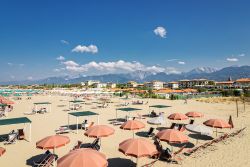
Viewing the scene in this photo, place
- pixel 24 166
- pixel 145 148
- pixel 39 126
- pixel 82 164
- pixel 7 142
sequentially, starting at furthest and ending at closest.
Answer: pixel 39 126 < pixel 7 142 < pixel 24 166 < pixel 145 148 < pixel 82 164

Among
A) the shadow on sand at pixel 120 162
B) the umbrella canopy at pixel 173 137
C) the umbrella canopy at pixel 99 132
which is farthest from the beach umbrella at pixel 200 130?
the umbrella canopy at pixel 99 132

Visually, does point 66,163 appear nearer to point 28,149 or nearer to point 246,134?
point 28,149

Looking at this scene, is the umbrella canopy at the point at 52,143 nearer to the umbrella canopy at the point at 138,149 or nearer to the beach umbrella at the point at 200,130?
the umbrella canopy at the point at 138,149

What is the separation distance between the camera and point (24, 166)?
32.6ft

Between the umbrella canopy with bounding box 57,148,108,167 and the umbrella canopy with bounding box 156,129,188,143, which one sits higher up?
the umbrella canopy with bounding box 57,148,108,167

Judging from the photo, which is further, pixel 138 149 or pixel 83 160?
pixel 138 149

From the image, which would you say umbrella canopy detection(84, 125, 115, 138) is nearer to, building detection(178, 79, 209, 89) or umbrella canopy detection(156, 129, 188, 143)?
umbrella canopy detection(156, 129, 188, 143)

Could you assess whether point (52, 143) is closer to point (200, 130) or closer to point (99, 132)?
point (99, 132)

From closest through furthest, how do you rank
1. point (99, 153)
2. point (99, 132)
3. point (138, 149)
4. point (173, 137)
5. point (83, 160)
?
1. point (83, 160)
2. point (99, 153)
3. point (138, 149)
4. point (173, 137)
5. point (99, 132)

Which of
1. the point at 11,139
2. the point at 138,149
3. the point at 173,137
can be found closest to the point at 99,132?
the point at 138,149

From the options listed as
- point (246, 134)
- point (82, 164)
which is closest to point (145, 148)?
point (82, 164)

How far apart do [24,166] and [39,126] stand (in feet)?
31.9

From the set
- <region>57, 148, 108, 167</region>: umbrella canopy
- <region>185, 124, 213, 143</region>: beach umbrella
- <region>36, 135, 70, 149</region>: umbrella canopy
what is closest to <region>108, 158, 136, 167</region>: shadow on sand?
<region>36, 135, 70, 149</region>: umbrella canopy

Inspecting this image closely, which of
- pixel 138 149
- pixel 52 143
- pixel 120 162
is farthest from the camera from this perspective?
pixel 120 162
